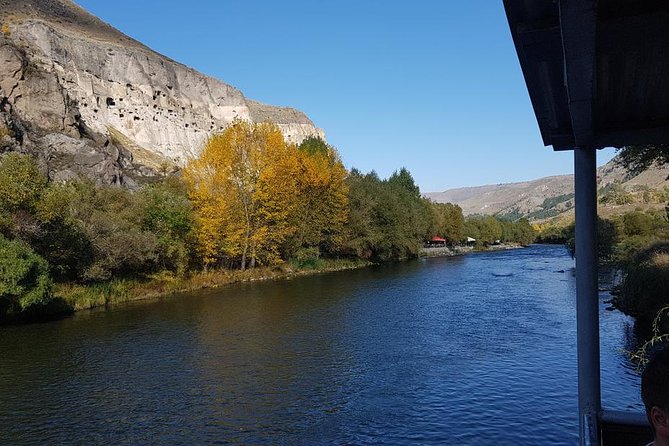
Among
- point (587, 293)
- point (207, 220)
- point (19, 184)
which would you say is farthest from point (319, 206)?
point (587, 293)

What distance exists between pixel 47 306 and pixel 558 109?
91.0 ft

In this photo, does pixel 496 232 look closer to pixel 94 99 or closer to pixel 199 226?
pixel 94 99

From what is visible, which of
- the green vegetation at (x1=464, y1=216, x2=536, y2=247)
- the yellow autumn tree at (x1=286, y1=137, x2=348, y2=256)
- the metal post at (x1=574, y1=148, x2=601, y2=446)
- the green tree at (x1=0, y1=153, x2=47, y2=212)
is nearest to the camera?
the metal post at (x1=574, y1=148, x2=601, y2=446)

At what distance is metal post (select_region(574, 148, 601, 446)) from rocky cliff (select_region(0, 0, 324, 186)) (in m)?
50.2

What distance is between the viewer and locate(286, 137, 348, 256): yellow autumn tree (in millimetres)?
54250

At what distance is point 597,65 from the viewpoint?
5.65 m

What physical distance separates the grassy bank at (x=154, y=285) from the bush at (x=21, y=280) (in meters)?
3.77

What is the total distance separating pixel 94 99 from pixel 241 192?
247 ft

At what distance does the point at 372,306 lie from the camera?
29578mm

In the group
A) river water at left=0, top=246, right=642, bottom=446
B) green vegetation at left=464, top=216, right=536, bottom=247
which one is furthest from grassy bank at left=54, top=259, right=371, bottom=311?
green vegetation at left=464, top=216, right=536, bottom=247

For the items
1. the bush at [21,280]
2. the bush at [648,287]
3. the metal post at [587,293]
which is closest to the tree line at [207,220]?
the bush at [21,280]

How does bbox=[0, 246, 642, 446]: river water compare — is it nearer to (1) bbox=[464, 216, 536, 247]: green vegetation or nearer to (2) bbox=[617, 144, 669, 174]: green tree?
(2) bbox=[617, 144, 669, 174]: green tree

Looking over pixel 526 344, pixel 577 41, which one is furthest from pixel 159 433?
pixel 526 344

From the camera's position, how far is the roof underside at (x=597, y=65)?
13.1 feet
